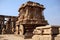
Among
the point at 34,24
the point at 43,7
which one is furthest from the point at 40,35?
the point at 43,7

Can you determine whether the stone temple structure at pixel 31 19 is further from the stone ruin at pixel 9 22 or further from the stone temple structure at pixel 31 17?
the stone ruin at pixel 9 22

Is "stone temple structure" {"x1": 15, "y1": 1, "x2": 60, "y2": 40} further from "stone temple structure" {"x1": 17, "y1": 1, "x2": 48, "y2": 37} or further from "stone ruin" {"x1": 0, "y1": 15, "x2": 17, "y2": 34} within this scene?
"stone ruin" {"x1": 0, "y1": 15, "x2": 17, "y2": 34}

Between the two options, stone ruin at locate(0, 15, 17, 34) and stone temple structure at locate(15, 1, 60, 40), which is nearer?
stone temple structure at locate(15, 1, 60, 40)

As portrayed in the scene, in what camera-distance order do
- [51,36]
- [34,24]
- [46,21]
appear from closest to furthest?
[51,36], [34,24], [46,21]

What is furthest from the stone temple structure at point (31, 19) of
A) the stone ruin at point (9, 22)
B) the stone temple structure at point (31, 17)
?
the stone ruin at point (9, 22)

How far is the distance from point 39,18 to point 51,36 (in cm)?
920

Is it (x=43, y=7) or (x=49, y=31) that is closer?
(x=49, y=31)

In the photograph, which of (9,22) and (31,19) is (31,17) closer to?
(31,19)

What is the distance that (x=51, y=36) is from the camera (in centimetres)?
612

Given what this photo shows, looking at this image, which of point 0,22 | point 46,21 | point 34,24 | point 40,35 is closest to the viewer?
point 40,35

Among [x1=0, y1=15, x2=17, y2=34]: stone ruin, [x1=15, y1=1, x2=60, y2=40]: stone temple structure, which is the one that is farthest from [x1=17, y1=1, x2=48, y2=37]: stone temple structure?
[x1=0, y1=15, x2=17, y2=34]: stone ruin

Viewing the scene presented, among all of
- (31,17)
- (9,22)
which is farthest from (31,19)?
(9,22)

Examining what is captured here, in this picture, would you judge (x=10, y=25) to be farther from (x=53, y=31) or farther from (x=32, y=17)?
(x=53, y=31)

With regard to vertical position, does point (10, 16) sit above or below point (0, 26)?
above
